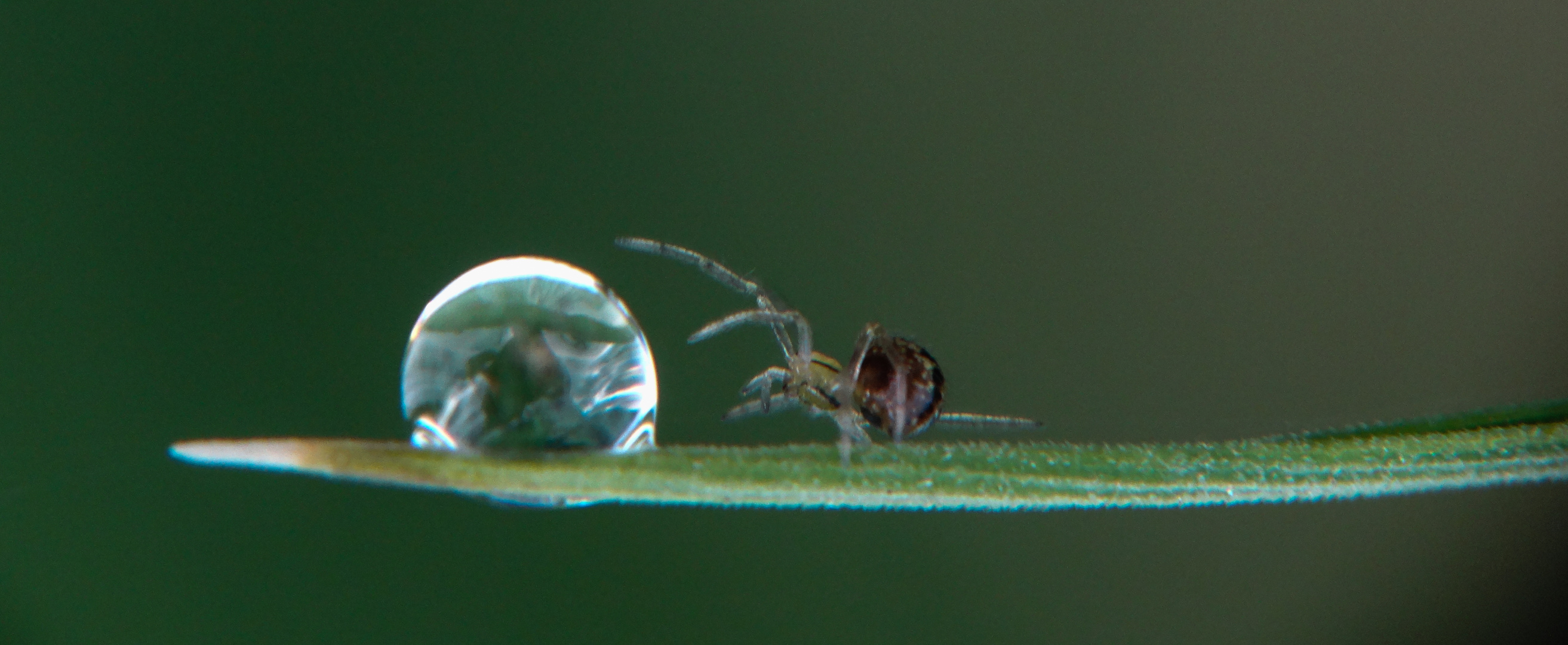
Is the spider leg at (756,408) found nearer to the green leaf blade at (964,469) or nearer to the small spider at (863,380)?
the small spider at (863,380)

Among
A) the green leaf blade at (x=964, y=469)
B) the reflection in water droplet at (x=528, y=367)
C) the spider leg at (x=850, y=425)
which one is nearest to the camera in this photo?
the green leaf blade at (x=964, y=469)

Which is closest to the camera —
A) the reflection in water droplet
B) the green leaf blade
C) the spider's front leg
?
the green leaf blade

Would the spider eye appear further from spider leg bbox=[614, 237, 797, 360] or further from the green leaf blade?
the green leaf blade

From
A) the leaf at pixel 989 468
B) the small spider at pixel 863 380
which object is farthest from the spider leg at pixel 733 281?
the leaf at pixel 989 468

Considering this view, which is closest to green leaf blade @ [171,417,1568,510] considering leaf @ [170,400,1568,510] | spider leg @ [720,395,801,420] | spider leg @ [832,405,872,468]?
leaf @ [170,400,1568,510]

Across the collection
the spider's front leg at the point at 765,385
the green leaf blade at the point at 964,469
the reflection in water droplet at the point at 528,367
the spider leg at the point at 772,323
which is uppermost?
the spider leg at the point at 772,323

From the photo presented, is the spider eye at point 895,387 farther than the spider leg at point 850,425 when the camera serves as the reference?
Yes

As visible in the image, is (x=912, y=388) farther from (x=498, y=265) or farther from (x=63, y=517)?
(x=63, y=517)
